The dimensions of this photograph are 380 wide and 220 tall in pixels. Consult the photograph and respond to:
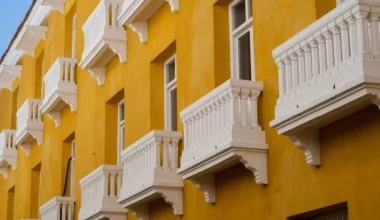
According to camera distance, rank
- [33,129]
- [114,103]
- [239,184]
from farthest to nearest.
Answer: [33,129] → [114,103] → [239,184]

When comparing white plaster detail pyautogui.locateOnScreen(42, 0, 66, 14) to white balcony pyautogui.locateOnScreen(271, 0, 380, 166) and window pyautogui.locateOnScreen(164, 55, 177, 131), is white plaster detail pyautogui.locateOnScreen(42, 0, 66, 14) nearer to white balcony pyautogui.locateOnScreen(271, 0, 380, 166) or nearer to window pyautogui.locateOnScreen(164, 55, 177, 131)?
window pyautogui.locateOnScreen(164, 55, 177, 131)

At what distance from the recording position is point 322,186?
35.6ft

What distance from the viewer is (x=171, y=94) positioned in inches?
666

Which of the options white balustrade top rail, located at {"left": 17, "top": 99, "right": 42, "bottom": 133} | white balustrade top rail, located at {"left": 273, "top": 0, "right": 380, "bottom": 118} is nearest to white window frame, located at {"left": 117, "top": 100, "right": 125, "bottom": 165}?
white balustrade top rail, located at {"left": 17, "top": 99, "right": 42, "bottom": 133}

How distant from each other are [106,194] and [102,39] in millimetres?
3562

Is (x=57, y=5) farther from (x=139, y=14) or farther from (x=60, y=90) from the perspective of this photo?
(x=139, y=14)

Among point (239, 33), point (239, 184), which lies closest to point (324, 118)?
point (239, 184)

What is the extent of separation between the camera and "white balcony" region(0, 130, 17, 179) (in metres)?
28.9

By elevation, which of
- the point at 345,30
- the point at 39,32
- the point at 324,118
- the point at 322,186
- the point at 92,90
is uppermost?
the point at 39,32

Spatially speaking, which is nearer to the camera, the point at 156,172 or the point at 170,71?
the point at 156,172

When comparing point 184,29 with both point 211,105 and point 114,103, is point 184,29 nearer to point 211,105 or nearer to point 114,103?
point 211,105

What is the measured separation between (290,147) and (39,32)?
54.4 ft

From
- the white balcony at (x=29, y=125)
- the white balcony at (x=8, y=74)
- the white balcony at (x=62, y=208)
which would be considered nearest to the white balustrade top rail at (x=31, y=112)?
the white balcony at (x=29, y=125)

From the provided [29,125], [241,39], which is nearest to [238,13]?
[241,39]
